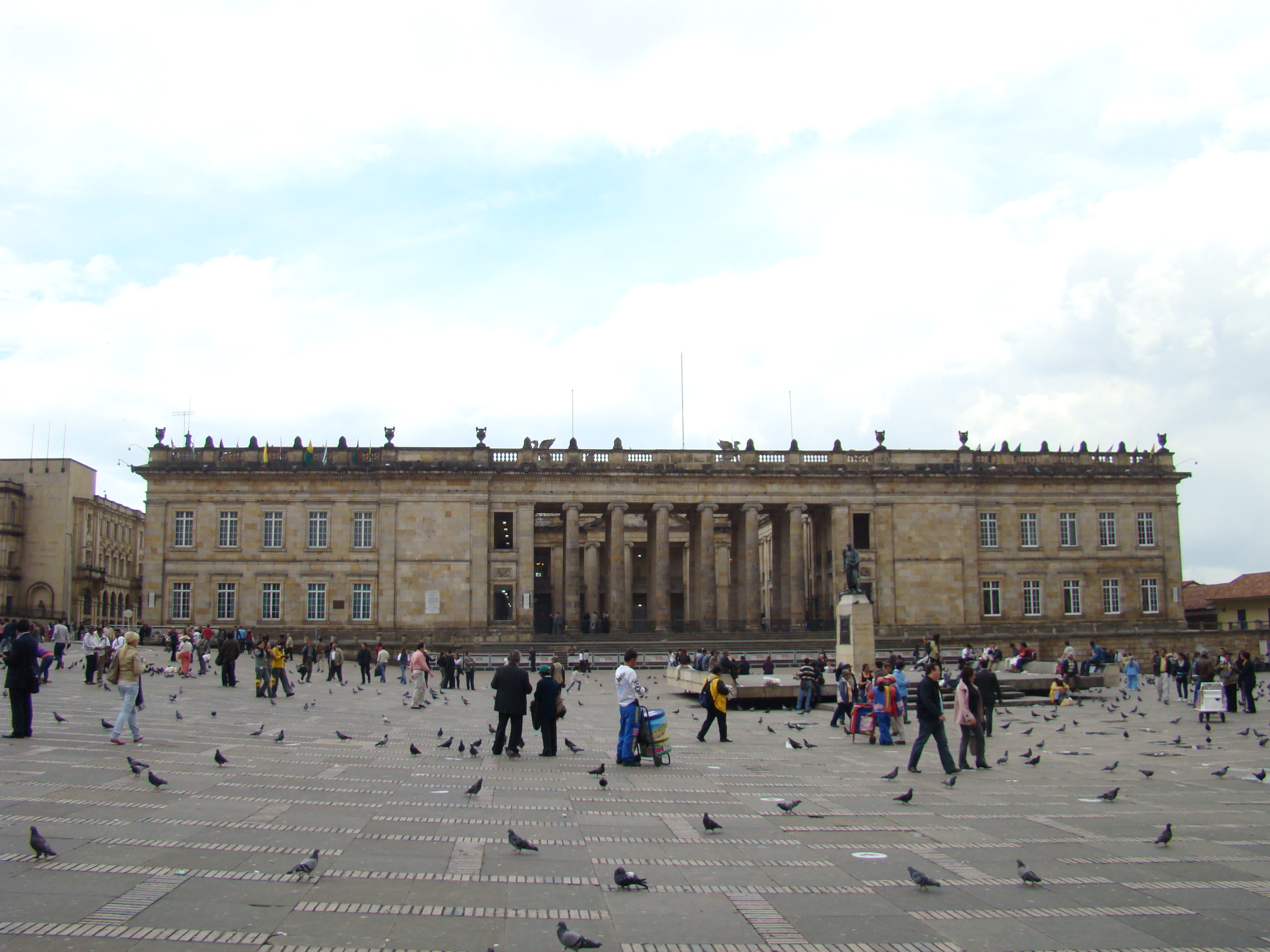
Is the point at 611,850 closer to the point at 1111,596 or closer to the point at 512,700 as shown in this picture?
the point at 512,700

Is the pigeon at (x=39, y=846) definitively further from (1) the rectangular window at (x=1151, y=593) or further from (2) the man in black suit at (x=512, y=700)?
(1) the rectangular window at (x=1151, y=593)

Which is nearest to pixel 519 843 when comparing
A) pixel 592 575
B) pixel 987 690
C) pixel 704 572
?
pixel 987 690

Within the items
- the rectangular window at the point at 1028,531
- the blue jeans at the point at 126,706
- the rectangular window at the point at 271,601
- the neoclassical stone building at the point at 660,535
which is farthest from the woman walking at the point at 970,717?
the rectangular window at the point at 1028,531

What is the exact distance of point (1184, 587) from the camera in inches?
3637

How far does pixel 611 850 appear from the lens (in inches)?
408

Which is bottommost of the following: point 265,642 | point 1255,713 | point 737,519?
point 1255,713

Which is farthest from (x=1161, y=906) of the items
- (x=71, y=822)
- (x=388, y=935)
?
(x=71, y=822)

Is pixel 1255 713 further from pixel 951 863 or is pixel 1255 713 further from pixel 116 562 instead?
pixel 116 562

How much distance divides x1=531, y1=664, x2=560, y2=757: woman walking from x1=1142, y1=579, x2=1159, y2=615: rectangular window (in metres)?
52.8

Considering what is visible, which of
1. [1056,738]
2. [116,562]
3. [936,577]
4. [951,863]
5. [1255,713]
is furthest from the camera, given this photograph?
[116,562]

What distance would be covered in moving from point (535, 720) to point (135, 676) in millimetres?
6099

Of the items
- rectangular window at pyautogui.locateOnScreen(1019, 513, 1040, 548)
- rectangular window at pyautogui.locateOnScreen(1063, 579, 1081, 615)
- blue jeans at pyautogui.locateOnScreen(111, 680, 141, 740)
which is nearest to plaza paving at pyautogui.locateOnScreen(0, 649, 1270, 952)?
blue jeans at pyautogui.locateOnScreen(111, 680, 141, 740)

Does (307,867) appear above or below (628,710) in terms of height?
below

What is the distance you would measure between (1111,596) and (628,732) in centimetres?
5154
